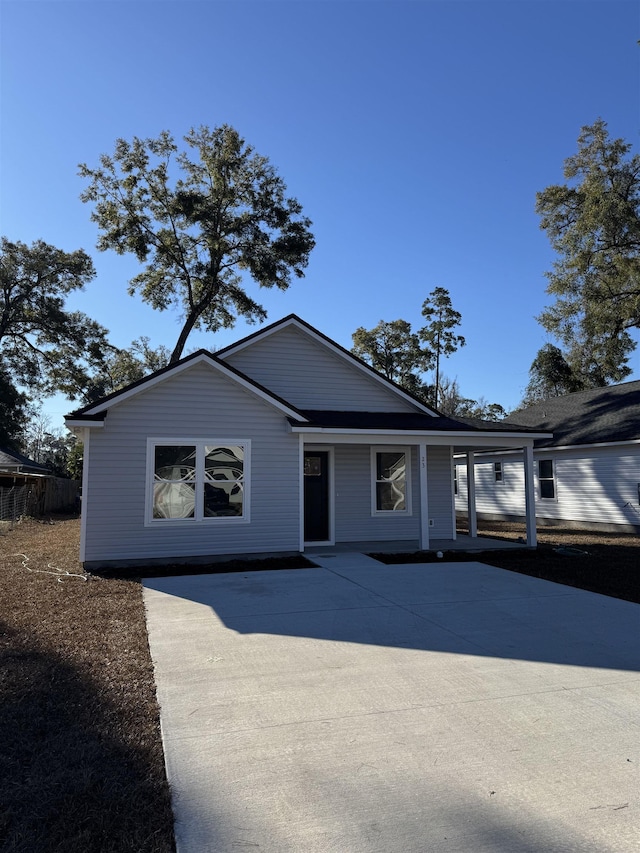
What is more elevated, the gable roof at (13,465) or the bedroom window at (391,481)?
the gable roof at (13,465)

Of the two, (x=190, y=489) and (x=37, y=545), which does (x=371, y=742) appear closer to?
(x=190, y=489)

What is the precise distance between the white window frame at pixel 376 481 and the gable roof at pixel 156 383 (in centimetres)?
304

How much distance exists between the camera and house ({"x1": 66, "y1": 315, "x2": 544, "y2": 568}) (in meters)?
10.2

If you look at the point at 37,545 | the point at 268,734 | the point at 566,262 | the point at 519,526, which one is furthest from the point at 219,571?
the point at 566,262

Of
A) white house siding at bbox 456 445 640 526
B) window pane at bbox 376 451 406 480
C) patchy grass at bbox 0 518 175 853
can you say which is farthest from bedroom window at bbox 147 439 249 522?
white house siding at bbox 456 445 640 526

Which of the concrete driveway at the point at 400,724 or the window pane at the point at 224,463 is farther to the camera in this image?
the window pane at the point at 224,463

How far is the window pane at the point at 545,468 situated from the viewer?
20.2m

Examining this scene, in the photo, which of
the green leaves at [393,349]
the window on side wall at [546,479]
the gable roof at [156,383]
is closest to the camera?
the gable roof at [156,383]

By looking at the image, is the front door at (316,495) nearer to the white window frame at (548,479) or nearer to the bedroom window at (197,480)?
the bedroom window at (197,480)

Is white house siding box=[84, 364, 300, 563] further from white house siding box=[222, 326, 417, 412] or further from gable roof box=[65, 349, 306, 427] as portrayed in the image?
white house siding box=[222, 326, 417, 412]

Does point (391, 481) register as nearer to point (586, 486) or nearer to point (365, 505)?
point (365, 505)

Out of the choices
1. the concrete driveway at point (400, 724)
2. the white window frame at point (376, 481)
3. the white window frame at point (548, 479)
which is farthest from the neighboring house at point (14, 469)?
the white window frame at point (548, 479)

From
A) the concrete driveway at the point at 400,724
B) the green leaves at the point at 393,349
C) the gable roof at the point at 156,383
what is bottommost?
the concrete driveway at the point at 400,724

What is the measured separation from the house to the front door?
0.08 ft
